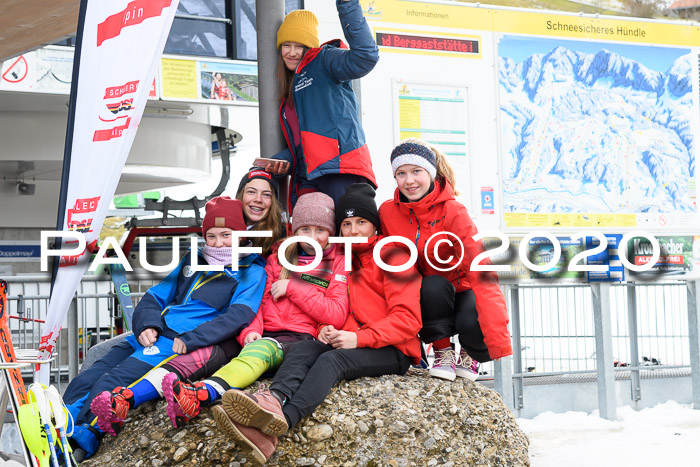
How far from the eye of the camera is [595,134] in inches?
320

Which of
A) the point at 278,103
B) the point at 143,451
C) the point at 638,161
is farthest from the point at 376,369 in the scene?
the point at 638,161

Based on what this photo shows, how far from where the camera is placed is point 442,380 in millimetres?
3654

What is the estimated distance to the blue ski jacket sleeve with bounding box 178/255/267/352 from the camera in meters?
3.47

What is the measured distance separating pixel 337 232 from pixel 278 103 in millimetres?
859

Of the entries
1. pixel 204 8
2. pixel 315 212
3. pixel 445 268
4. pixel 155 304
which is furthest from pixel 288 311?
pixel 204 8

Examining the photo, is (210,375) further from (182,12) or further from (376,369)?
(182,12)

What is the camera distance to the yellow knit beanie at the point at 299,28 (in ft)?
13.5

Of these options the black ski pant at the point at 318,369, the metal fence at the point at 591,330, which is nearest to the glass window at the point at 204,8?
the metal fence at the point at 591,330

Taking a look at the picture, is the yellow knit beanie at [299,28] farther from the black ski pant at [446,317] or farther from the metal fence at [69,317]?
the metal fence at [69,317]

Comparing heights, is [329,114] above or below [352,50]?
below

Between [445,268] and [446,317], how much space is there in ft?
0.80

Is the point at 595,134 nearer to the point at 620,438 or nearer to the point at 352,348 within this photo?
the point at 620,438

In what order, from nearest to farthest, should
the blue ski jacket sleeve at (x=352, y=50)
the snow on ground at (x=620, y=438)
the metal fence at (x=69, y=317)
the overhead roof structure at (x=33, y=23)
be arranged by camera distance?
the blue ski jacket sleeve at (x=352, y=50)
the overhead roof structure at (x=33, y=23)
the snow on ground at (x=620, y=438)
the metal fence at (x=69, y=317)

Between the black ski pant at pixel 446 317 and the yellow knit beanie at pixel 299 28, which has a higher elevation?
the yellow knit beanie at pixel 299 28
